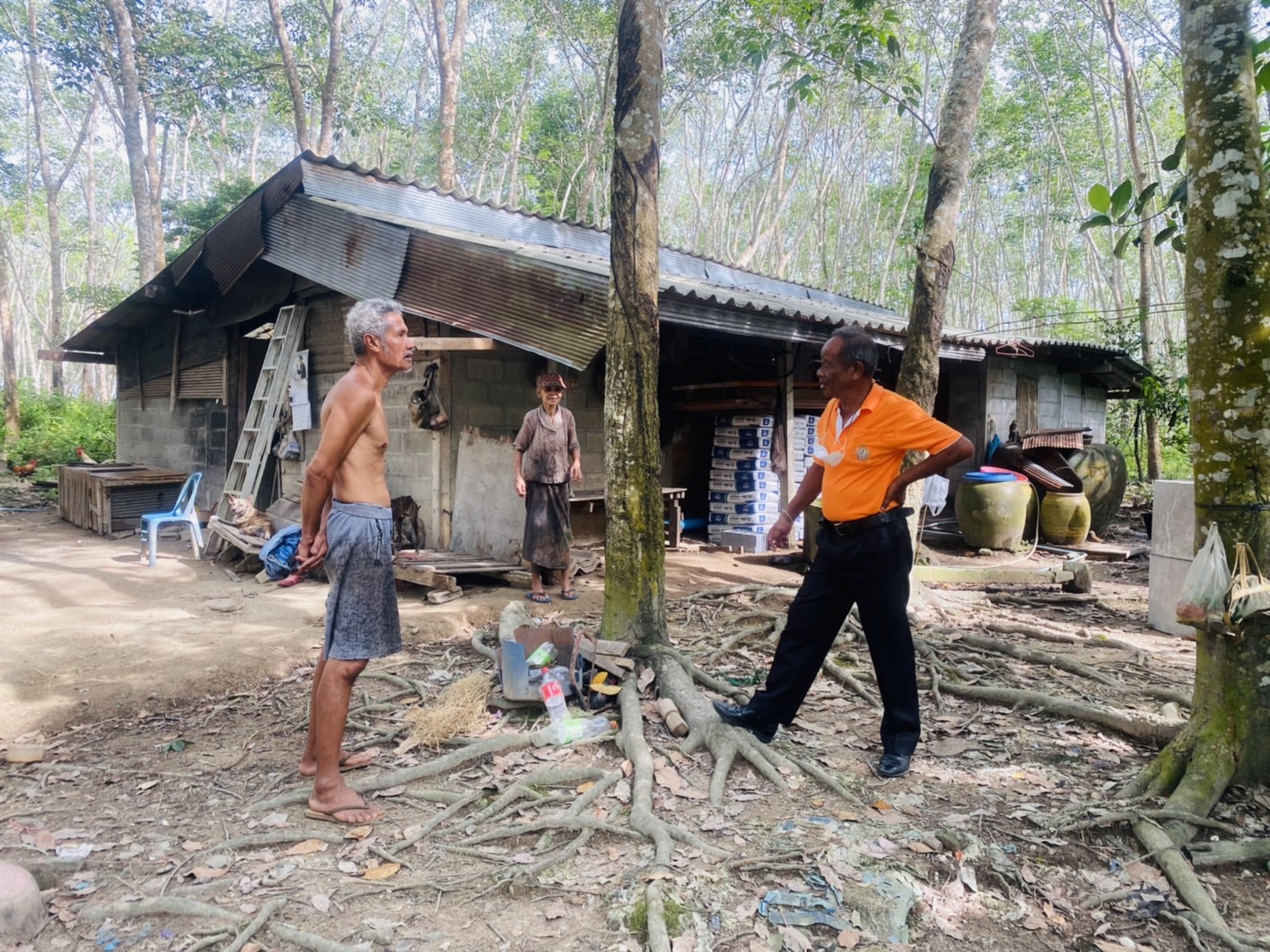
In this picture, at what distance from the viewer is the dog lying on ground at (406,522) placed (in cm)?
746

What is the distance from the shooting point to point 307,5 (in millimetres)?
15875

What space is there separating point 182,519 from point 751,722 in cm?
698

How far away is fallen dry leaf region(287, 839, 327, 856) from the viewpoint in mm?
2752

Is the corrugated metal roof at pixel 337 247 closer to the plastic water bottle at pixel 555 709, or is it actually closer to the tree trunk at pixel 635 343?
the tree trunk at pixel 635 343

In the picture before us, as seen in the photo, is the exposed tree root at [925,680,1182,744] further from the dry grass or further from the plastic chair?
the plastic chair

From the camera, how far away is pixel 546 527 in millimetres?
6266

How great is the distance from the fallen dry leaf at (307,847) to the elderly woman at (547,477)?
3429 millimetres

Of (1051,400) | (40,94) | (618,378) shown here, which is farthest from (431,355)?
(40,94)

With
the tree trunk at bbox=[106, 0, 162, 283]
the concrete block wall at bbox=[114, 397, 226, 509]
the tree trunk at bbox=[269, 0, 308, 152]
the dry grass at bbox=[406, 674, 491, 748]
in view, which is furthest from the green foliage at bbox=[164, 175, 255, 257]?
the dry grass at bbox=[406, 674, 491, 748]

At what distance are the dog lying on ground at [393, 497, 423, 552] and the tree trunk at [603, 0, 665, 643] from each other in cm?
379

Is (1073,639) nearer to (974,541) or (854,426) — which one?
(854,426)

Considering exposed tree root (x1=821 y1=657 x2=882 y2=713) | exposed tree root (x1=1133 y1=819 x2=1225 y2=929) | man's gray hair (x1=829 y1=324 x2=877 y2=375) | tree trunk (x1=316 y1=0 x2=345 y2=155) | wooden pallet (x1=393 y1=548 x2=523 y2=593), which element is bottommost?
exposed tree root (x1=1133 y1=819 x2=1225 y2=929)

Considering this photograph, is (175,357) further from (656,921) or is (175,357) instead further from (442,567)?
(656,921)

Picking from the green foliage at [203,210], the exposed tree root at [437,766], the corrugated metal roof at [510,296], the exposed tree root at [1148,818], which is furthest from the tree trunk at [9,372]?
the exposed tree root at [1148,818]
